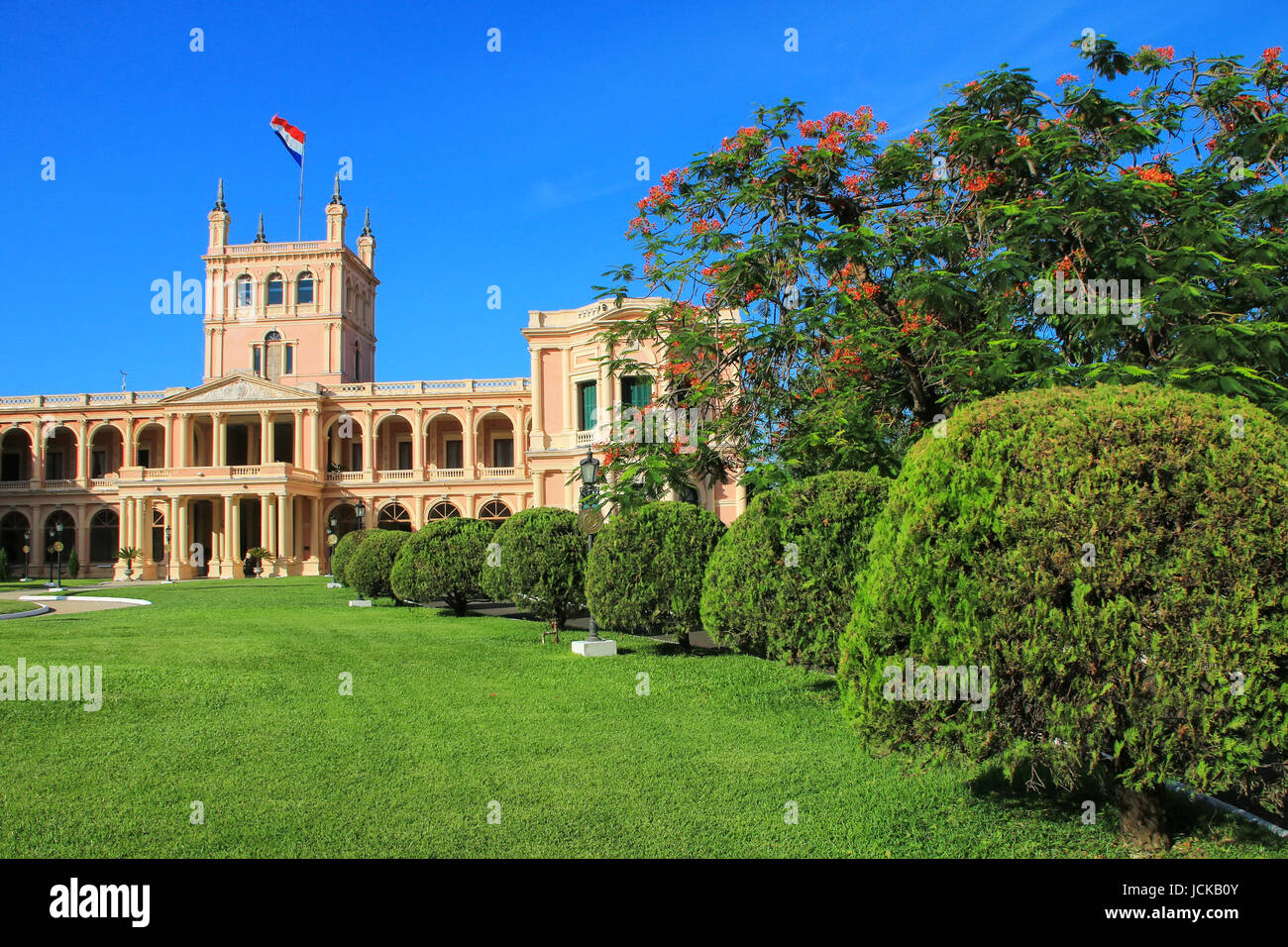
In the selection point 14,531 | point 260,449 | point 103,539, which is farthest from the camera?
point 260,449

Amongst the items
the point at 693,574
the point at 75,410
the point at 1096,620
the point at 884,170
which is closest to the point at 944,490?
the point at 1096,620

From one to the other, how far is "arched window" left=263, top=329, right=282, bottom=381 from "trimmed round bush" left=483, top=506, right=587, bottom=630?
40.8m

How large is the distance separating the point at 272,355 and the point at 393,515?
13001 millimetres

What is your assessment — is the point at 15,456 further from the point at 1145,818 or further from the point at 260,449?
the point at 1145,818

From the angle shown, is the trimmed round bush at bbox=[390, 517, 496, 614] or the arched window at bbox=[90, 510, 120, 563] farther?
the arched window at bbox=[90, 510, 120, 563]

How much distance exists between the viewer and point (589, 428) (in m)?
31.6

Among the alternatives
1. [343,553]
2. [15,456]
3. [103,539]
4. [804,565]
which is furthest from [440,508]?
[804,565]

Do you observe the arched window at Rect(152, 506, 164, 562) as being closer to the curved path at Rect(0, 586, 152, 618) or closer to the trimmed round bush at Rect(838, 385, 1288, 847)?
the curved path at Rect(0, 586, 152, 618)

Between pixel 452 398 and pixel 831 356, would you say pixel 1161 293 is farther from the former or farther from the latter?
pixel 452 398

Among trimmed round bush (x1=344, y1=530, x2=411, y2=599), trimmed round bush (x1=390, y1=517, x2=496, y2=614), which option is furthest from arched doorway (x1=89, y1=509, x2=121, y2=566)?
trimmed round bush (x1=390, y1=517, x2=496, y2=614)

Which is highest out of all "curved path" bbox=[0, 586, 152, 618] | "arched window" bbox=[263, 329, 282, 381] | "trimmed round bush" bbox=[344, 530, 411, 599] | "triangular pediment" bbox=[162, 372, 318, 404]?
"arched window" bbox=[263, 329, 282, 381]

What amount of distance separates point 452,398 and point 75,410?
63.8 feet

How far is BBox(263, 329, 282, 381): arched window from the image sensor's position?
50656mm

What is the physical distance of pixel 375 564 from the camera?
20.9 m
